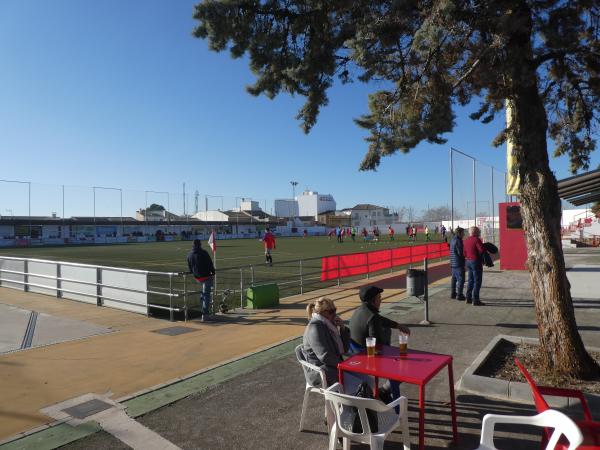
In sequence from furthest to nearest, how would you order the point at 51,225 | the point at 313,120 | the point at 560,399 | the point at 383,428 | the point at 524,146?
the point at 51,225 → the point at 313,120 → the point at 524,146 → the point at 560,399 → the point at 383,428

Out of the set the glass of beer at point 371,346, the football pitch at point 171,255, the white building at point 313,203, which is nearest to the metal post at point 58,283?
the football pitch at point 171,255

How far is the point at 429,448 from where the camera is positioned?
389 centimetres

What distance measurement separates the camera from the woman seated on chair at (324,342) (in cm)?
419

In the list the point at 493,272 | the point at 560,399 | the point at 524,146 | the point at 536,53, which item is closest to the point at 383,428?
the point at 560,399

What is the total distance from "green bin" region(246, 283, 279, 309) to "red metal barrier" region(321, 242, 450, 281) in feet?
10.3

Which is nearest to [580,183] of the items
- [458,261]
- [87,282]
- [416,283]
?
[458,261]

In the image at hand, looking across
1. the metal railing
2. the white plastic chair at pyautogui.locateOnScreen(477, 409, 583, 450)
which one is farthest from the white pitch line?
the metal railing

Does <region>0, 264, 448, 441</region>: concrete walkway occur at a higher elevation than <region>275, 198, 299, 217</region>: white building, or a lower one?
lower

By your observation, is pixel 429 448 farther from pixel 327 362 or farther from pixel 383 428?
pixel 327 362

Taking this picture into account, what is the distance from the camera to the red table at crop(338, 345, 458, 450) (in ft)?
11.7

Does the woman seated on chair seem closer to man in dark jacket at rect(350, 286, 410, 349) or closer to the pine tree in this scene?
man in dark jacket at rect(350, 286, 410, 349)

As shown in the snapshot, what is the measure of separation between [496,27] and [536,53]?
1.05 m

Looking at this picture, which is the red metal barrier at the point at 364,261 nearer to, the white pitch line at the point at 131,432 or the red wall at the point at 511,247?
the red wall at the point at 511,247

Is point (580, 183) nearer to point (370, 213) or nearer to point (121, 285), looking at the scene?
point (121, 285)
